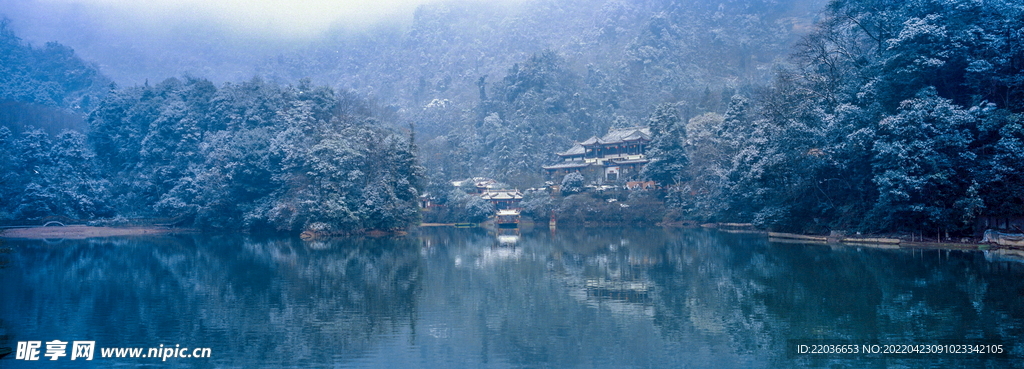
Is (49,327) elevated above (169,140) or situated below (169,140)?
below

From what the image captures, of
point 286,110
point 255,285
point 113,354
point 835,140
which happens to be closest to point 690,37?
point 286,110

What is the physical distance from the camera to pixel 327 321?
11.8 metres

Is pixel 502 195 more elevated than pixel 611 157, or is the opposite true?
pixel 611 157

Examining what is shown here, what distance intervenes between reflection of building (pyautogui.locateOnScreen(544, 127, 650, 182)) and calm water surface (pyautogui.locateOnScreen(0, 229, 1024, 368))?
29.6 m

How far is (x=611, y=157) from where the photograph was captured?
53969mm

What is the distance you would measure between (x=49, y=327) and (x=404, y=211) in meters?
27.5

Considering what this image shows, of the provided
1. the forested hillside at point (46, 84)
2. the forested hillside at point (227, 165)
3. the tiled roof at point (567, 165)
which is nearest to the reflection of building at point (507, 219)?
the forested hillside at point (227, 165)

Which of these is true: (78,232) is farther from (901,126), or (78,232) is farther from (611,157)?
(901,126)

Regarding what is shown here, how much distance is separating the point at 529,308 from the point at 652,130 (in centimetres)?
3713

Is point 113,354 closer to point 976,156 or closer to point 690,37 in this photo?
point 976,156

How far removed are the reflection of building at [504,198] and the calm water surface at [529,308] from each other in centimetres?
2883

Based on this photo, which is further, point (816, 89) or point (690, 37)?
point (690, 37)

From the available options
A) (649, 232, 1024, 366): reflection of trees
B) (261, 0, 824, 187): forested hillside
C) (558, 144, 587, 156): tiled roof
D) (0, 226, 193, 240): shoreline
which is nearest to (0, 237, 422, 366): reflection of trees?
(649, 232, 1024, 366): reflection of trees

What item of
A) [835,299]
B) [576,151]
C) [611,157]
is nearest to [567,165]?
[576,151]
